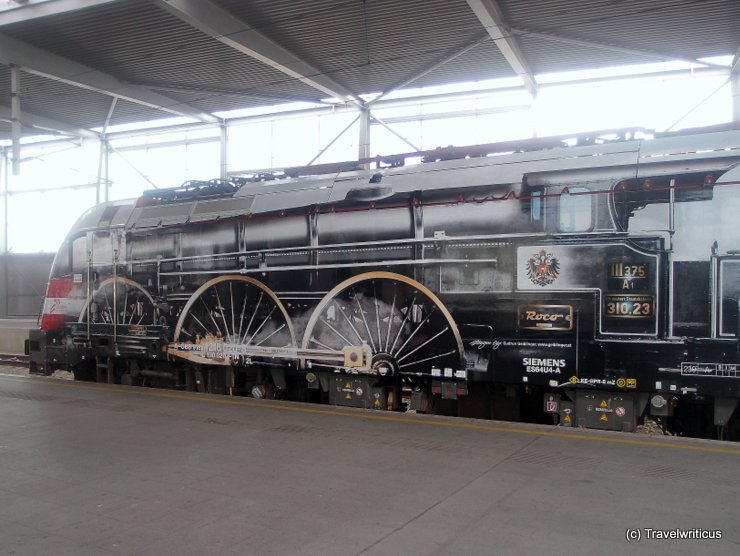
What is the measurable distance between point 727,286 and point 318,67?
13.7m

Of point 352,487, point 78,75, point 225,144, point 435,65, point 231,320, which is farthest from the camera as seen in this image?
point 225,144

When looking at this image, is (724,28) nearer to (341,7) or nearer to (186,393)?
(341,7)

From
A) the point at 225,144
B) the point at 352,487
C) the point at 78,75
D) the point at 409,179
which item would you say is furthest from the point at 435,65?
A: the point at 352,487

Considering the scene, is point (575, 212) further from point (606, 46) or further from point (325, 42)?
point (325, 42)

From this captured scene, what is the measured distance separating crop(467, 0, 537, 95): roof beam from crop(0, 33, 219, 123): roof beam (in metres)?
11.0

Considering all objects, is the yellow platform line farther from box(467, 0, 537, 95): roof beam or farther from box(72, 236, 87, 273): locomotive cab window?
box(467, 0, 537, 95): roof beam

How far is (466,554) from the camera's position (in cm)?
364

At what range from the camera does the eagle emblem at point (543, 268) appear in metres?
6.41

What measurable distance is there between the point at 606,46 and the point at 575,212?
34.4ft

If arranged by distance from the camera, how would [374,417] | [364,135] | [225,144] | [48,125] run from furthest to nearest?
[48,125] → [225,144] → [364,135] → [374,417]

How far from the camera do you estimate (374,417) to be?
7273mm

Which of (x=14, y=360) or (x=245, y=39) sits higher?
(x=245, y=39)

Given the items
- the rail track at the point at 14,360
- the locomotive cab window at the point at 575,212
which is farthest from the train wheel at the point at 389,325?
the rail track at the point at 14,360

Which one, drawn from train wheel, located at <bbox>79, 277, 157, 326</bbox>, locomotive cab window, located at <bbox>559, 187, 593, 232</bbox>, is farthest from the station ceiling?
locomotive cab window, located at <bbox>559, 187, 593, 232</bbox>
